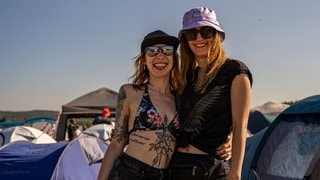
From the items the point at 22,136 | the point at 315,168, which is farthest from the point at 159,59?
the point at 22,136

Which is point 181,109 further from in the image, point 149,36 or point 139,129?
point 149,36

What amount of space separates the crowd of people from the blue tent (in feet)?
8.88

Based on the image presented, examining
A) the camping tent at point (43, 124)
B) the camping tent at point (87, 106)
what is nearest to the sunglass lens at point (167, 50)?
the camping tent at point (87, 106)

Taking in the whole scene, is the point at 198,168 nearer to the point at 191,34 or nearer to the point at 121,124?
the point at 121,124

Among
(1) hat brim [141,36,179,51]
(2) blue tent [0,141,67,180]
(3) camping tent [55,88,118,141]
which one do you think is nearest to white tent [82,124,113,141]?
(3) camping tent [55,88,118,141]

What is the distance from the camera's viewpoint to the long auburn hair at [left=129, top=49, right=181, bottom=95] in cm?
263

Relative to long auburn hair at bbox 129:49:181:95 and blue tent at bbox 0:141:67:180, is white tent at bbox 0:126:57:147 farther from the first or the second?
long auburn hair at bbox 129:49:181:95

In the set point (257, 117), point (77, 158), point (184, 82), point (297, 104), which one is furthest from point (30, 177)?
point (257, 117)

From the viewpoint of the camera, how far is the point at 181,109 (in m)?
2.45

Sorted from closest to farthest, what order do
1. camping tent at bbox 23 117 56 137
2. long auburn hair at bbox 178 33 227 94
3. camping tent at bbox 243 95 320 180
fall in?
long auburn hair at bbox 178 33 227 94 → camping tent at bbox 243 95 320 180 → camping tent at bbox 23 117 56 137

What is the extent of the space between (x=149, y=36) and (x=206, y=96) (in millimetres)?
521

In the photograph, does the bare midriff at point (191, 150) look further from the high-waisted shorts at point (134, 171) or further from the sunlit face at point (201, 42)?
the sunlit face at point (201, 42)

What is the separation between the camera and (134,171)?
97.0 inches

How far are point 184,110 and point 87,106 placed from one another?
44.1ft
